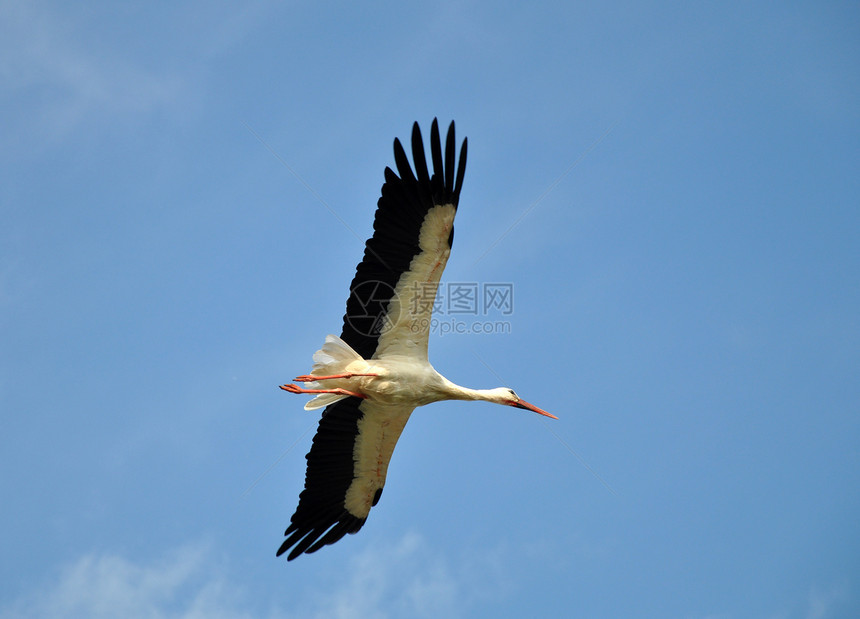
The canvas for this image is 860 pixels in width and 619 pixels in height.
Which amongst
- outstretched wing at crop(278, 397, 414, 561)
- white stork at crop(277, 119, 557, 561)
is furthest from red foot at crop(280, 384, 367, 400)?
outstretched wing at crop(278, 397, 414, 561)

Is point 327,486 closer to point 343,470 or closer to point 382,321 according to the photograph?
point 343,470

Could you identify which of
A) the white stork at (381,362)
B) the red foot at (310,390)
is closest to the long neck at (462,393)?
the white stork at (381,362)

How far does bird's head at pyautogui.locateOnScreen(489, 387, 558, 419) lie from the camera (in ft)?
32.3

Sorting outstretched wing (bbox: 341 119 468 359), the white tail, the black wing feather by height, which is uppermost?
outstretched wing (bbox: 341 119 468 359)

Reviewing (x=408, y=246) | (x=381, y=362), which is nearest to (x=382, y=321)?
(x=381, y=362)

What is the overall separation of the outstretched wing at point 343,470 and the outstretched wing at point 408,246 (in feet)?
3.60

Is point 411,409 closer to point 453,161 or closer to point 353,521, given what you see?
point 353,521

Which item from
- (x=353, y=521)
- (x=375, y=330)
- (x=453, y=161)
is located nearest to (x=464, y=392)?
(x=375, y=330)

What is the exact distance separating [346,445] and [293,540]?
4.20ft

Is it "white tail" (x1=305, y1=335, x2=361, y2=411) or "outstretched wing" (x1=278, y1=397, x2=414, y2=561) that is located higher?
"white tail" (x1=305, y1=335, x2=361, y2=411)

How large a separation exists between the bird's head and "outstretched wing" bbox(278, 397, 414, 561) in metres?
1.20

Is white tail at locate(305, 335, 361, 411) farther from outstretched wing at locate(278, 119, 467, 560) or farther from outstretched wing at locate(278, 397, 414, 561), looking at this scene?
outstretched wing at locate(278, 397, 414, 561)

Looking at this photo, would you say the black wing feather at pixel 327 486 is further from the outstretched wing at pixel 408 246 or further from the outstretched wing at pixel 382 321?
the outstretched wing at pixel 408 246

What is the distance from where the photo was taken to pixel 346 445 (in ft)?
30.8
